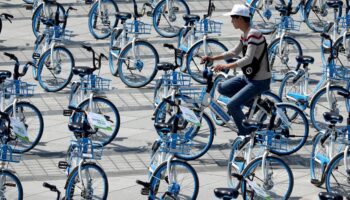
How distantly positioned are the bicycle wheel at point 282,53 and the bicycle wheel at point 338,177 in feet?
17.6

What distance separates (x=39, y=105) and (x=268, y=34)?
4.96 m

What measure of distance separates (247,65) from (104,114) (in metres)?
2.34

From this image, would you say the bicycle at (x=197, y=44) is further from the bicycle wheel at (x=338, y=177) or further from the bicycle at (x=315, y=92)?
the bicycle wheel at (x=338, y=177)

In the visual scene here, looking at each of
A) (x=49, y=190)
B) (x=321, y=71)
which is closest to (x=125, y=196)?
(x=49, y=190)

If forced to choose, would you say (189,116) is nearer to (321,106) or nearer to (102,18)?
(321,106)

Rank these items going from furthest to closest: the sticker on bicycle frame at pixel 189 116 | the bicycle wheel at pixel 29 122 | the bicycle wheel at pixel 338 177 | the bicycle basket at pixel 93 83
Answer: the bicycle basket at pixel 93 83 → the bicycle wheel at pixel 29 122 → the sticker on bicycle frame at pixel 189 116 → the bicycle wheel at pixel 338 177

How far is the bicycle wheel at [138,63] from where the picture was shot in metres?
22.1

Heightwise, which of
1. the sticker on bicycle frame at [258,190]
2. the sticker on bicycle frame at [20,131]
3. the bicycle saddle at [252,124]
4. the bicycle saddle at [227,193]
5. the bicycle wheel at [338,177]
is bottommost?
the bicycle wheel at [338,177]

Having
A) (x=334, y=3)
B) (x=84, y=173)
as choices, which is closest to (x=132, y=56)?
(x=334, y=3)

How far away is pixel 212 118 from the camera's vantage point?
790 inches

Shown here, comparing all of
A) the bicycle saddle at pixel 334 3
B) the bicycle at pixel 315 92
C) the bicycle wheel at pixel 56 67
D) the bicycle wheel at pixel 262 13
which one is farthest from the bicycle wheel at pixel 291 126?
the bicycle wheel at pixel 262 13

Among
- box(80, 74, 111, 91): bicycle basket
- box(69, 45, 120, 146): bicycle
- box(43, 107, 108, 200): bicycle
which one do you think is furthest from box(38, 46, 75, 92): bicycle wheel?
box(43, 107, 108, 200): bicycle

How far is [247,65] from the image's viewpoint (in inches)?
706

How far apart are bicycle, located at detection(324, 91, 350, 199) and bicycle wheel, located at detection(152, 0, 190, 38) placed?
8.84 meters
